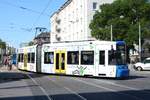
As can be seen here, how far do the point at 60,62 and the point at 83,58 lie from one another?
10.1ft

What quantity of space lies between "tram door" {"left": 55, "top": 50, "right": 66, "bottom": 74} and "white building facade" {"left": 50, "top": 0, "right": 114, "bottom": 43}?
50813 mm

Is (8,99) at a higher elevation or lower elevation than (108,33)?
lower

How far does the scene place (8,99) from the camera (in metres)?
19.7

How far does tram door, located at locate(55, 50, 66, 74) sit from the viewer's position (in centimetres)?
4047

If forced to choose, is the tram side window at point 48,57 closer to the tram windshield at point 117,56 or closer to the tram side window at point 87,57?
the tram side window at point 87,57

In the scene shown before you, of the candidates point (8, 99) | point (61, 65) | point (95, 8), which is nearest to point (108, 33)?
point (95, 8)

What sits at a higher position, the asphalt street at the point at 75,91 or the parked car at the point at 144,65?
the parked car at the point at 144,65

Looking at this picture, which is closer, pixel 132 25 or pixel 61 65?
pixel 61 65

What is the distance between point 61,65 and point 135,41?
43668 millimetres

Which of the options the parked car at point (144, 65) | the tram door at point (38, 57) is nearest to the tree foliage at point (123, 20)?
the parked car at point (144, 65)

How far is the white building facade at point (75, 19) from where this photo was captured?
92.6 m

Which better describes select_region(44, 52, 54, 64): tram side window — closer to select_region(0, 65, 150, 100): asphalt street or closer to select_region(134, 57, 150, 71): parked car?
select_region(0, 65, 150, 100): asphalt street

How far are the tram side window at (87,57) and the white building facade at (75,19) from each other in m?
53.7

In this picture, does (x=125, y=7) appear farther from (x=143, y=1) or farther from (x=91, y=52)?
(x=91, y=52)
